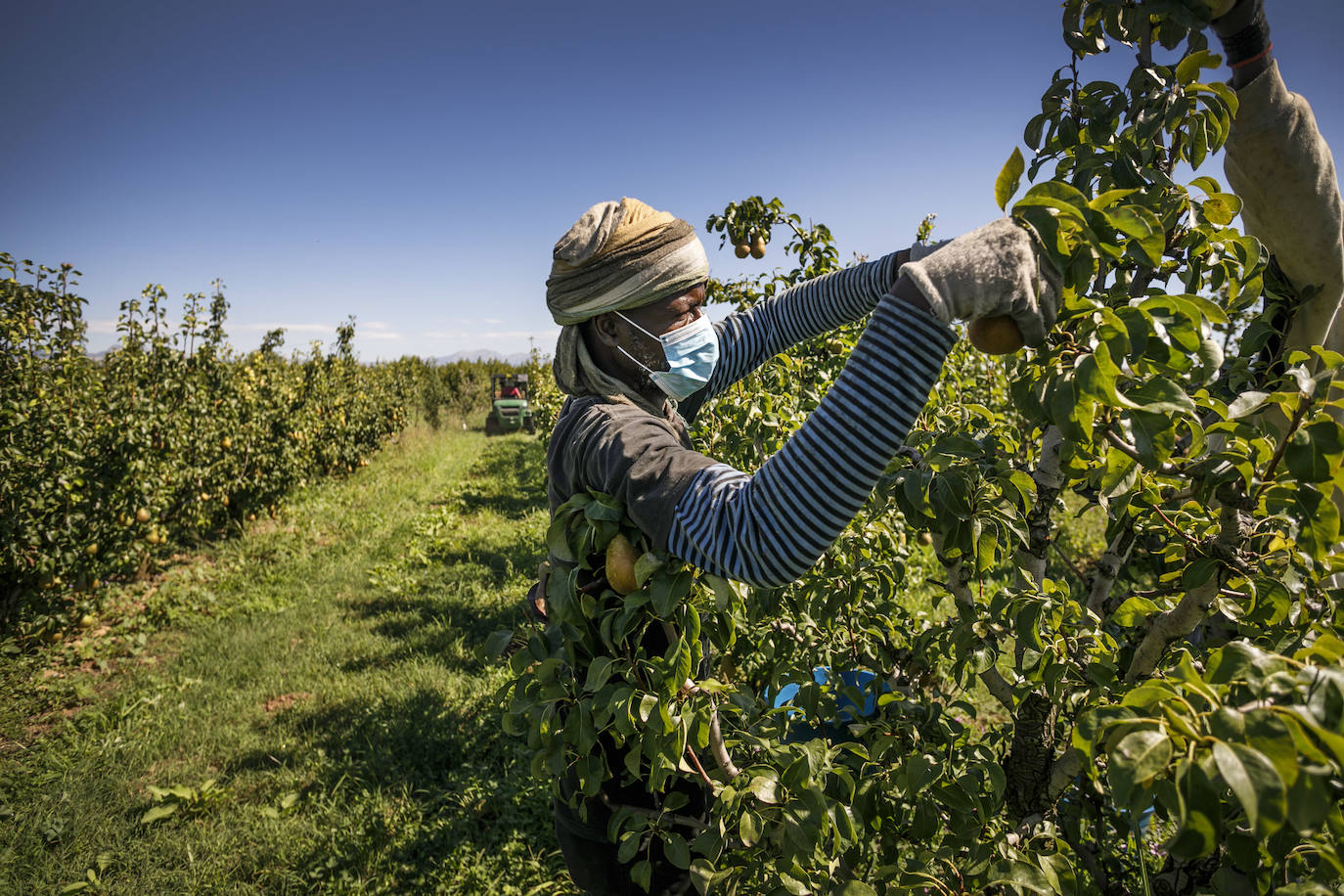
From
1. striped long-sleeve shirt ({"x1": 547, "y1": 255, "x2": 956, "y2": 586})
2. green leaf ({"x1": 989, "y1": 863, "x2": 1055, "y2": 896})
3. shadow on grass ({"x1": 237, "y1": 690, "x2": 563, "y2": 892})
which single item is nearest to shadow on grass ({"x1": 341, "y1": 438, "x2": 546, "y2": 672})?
shadow on grass ({"x1": 237, "y1": 690, "x2": 563, "y2": 892})

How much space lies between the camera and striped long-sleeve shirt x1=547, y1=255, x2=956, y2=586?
2.81 ft

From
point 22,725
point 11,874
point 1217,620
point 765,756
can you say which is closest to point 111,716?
point 22,725

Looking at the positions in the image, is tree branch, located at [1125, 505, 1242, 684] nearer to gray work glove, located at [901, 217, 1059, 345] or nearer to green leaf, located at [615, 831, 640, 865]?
gray work glove, located at [901, 217, 1059, 345]

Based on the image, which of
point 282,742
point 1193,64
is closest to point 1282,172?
point 1193,64

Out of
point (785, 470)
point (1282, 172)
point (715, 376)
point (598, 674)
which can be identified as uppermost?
point (1282, 172)

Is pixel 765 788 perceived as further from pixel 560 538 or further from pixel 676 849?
pixel 560 538

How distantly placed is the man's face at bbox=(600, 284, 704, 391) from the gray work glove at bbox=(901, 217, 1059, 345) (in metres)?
0.68

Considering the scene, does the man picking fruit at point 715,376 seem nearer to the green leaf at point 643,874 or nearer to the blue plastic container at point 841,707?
the green leaf at point 643,874

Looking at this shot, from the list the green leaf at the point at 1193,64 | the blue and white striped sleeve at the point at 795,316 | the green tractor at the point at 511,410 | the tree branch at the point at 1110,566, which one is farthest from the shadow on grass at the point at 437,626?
the green tractor at the point at 511,410

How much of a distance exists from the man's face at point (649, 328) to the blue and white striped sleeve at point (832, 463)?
0.55m

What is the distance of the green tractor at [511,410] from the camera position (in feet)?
61.3

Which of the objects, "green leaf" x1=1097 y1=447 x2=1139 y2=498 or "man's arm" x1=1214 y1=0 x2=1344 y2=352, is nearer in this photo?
"green leaf" x1=1097 y1=447 x2=1139 y2=498

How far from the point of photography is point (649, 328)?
1.43 meters

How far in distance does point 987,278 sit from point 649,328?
2.53 feet
